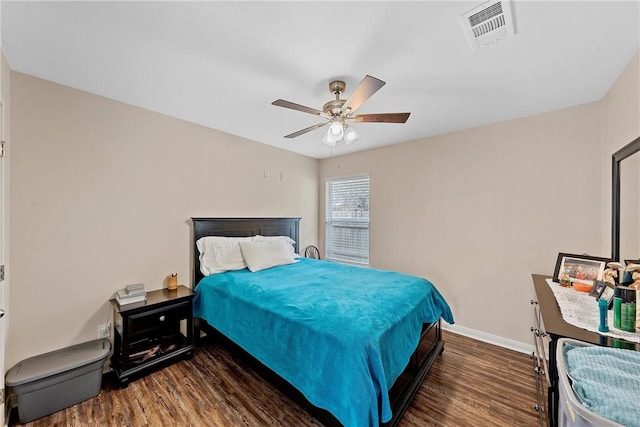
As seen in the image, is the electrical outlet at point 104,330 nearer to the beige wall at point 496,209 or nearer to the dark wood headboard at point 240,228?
the dark wood headboard at point 240,228

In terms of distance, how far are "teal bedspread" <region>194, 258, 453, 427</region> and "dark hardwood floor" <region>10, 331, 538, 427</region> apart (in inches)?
13.4

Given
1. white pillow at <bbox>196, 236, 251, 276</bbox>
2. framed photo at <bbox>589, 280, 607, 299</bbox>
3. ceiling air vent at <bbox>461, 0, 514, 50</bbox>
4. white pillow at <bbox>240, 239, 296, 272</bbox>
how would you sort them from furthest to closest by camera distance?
white pillow at <bbox>240, 239, 296, 272</bbox>, white pillow at <bbox>196, 236, 251, 276</bbox>, framed photo at <bbox>589, 280, 607, 299</bbox>, ceiling air vent at <bbox>461, 0, 514, 50</bbox>

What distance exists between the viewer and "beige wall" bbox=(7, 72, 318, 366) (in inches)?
76.0

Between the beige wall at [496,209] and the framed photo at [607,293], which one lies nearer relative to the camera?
the framed photo at [607,293]

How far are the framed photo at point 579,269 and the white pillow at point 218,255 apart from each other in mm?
3084

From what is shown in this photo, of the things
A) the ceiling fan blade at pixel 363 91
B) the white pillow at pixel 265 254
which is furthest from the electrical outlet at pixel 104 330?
the ceiling fan blade at pixel 363 91

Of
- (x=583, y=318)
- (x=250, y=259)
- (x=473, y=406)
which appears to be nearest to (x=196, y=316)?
(x=250, y=259)

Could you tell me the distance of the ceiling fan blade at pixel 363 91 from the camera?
4.98 ft

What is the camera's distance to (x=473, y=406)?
1923mm

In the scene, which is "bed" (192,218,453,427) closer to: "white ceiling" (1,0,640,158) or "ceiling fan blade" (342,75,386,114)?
"ceiling fan blade" (342,75,386,114)

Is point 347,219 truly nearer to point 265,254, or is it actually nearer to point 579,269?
point 265,254

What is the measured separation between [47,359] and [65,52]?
2.28 metres

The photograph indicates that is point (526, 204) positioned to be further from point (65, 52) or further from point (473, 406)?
point (65, 52)

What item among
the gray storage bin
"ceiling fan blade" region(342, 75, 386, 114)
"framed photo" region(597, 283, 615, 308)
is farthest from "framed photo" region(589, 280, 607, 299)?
the gray storage bin
